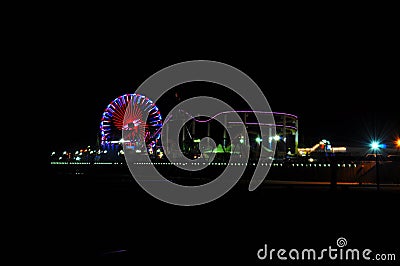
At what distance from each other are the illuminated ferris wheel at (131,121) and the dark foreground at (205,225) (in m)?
29.7

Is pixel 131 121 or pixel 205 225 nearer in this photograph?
pixel 205 225

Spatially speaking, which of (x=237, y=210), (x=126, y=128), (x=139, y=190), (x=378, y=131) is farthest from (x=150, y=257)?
(x=378, y=131)

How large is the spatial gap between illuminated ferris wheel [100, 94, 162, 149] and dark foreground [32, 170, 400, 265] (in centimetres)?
2969

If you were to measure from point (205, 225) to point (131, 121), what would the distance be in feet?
114

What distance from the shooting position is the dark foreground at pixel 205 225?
17.8 feet

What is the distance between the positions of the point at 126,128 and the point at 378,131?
48.3 meters

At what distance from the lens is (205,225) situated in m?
7.76

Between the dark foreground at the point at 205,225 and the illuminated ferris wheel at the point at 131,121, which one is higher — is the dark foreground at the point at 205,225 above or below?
below

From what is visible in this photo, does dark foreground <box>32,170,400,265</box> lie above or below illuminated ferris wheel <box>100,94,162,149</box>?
below

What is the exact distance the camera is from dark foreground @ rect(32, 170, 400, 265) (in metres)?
5.42

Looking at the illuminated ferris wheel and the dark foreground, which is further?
the illuminated ferris wheel

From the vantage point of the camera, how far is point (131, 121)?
4144 centimetres

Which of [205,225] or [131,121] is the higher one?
[131,121]

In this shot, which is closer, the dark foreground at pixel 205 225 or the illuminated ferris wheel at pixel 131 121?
the dark foreground at pixel 205 225
